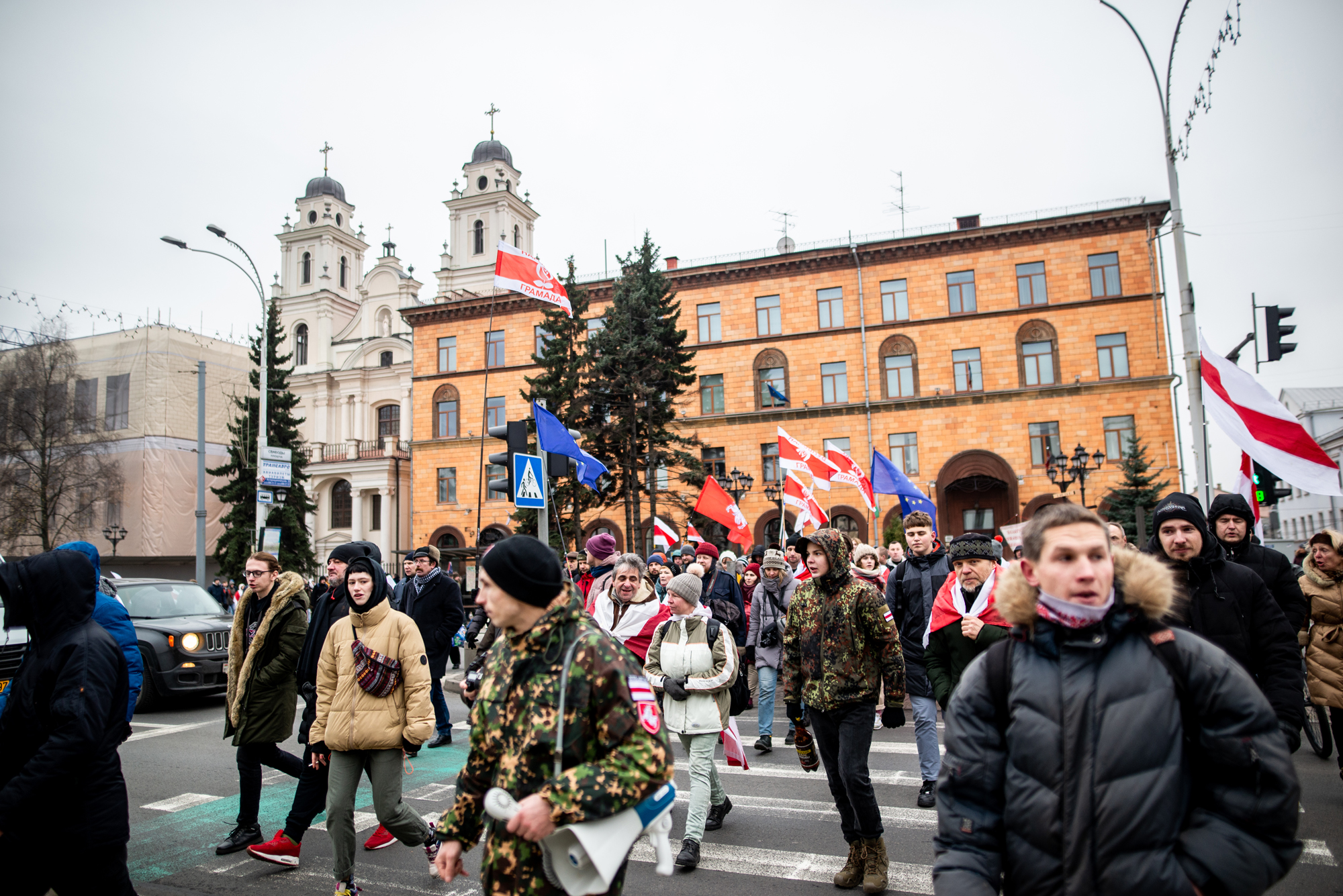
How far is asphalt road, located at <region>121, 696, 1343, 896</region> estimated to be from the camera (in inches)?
203

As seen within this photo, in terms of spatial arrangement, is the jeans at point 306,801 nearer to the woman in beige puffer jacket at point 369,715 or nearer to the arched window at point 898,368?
the woman in beige puffer jacket at point 369,715

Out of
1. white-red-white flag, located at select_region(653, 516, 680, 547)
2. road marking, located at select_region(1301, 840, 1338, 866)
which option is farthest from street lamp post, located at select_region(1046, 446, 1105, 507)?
road marking, located at select_region(1301, 840, 1338, 866)

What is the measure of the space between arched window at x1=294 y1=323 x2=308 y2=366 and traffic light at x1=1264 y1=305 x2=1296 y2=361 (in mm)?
56037

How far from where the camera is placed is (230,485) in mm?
38844

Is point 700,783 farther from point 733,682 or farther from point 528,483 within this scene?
point 528,483

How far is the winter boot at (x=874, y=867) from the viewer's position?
4.82 m

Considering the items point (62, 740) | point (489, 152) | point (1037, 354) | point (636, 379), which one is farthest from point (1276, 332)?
point (489, 152)

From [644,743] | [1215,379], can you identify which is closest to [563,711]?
[644,743]

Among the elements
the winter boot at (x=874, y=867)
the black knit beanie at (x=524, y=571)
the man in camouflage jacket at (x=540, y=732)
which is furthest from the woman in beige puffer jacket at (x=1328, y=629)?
the black knit beanie at (x=524, y=571)

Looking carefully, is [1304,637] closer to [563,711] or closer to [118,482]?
[563,711]

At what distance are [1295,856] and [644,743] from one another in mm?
1757

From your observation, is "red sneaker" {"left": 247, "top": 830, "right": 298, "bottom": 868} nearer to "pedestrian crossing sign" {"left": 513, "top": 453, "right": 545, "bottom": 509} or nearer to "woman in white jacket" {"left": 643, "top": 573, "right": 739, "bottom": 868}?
"woman in white jacket" {"left": 643, "top": 573, "right": 739, "bottom": 868}

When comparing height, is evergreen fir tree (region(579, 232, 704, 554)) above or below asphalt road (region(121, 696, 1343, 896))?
above

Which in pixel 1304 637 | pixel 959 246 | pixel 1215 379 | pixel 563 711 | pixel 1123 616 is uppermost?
pixel 959 246
